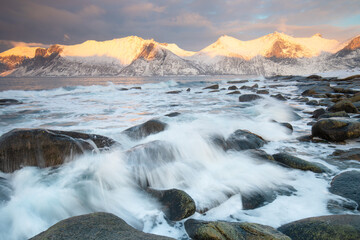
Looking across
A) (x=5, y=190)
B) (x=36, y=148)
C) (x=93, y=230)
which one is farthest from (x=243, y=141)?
(x=5, y=190)

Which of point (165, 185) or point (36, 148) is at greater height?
point (36, 148)

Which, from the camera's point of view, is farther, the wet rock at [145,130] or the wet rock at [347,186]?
the wet rock at [145,130]

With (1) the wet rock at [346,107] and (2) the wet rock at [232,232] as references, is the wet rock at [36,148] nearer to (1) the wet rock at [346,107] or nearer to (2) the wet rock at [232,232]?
(2) the wet rock at [232,232]

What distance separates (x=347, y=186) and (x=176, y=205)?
2.48 metres

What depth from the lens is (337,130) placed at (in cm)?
510

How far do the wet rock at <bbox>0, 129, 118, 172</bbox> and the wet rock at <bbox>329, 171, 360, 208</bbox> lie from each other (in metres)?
4.21

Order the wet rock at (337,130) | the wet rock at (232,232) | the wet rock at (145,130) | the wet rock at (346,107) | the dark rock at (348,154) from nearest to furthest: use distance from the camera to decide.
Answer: the wet rock at (232,232) → the dark rock at (348,154) → the wet rock at (337,130) → the wet rock at (145,130) → the wet rock at (346,107)

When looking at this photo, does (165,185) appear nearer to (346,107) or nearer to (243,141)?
(243,141)

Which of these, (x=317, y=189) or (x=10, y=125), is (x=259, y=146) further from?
(x=10, y=125)

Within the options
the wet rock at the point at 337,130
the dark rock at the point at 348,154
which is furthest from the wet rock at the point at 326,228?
the wet rock at the point at 337,130

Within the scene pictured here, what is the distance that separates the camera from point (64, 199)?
289 centimetres

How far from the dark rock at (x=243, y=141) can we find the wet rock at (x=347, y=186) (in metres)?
1.89

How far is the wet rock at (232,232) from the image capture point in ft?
6.09

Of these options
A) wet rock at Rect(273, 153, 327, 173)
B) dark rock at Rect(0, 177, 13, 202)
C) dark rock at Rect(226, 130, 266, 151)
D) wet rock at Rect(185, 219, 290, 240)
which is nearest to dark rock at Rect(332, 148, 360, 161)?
wet rock at Rect(273, 153, 327, 173)
